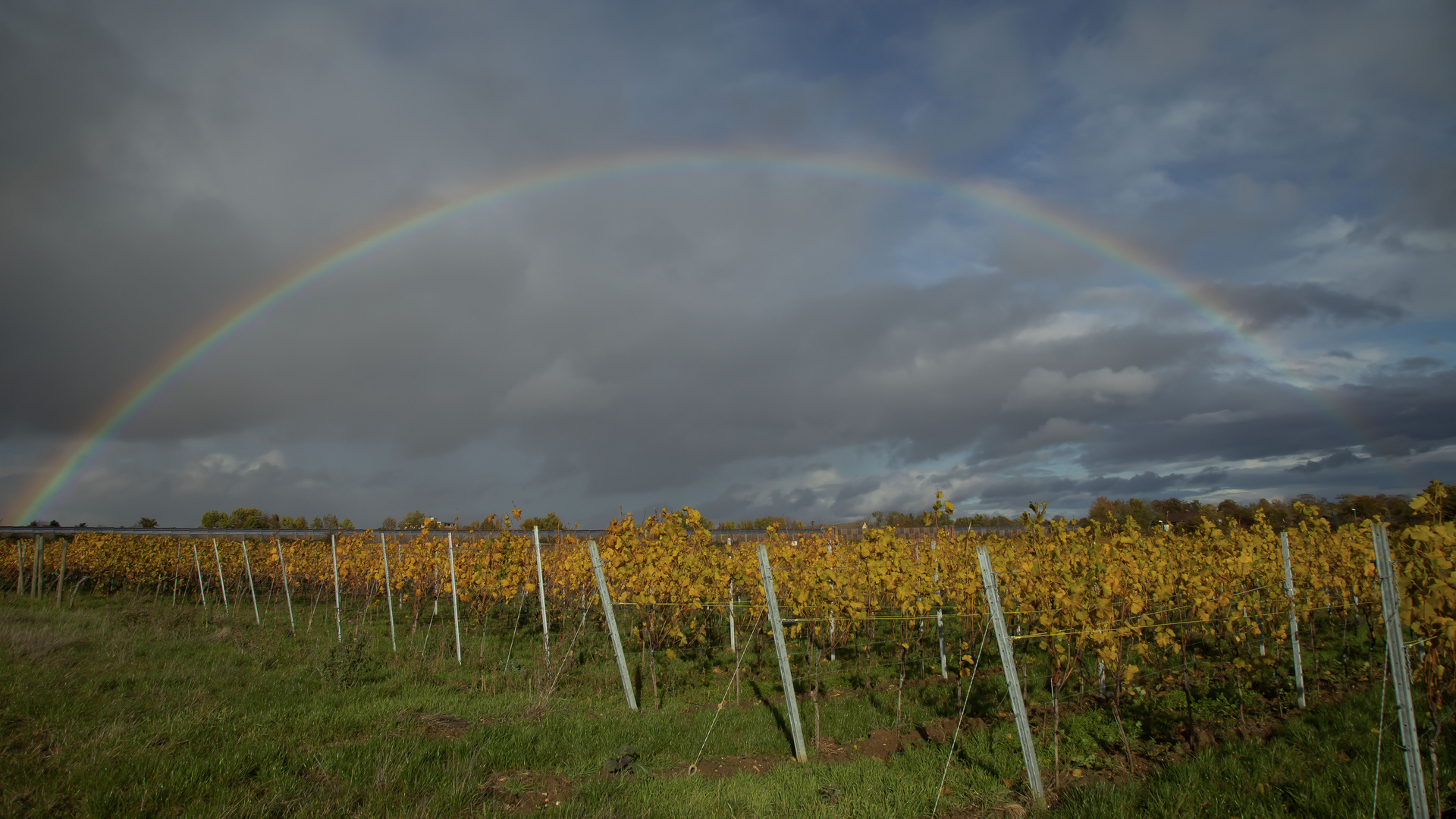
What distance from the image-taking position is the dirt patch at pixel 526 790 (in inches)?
197

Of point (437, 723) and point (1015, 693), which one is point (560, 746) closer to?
point (437, 723)

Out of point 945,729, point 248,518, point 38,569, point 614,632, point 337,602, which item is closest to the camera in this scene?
point 945,729

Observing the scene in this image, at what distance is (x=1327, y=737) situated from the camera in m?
5.91

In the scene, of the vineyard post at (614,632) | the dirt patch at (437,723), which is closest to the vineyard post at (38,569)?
the dirt patch at (437,723)

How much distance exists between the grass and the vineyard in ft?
0.84

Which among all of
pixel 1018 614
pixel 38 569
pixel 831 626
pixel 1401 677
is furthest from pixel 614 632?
pixel 38 569

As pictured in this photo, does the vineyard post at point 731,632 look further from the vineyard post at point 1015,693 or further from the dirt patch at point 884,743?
the vineyard post at point 1015,693

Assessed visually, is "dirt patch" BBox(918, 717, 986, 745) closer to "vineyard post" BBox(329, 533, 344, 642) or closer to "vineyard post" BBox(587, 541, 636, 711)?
"vineyard post" BBox(587, 541, 636, 711)

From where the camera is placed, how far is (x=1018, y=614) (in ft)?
22.2

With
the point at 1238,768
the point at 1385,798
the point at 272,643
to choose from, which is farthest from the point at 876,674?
the point at 272,643

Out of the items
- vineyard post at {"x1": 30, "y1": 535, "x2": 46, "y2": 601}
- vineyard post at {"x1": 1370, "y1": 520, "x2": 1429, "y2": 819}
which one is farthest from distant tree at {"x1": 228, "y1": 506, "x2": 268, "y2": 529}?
vineyard post at {"x1": 1370, "y1": 520, "x2": 1429, "y2": 819}

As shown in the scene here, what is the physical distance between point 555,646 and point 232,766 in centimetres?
562

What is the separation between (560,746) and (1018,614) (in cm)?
491

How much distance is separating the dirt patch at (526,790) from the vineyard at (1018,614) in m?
2.14
